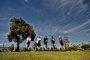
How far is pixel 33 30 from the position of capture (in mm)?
58406

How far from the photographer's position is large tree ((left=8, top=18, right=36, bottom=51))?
55562 mm

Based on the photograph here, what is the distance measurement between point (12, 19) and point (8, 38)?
259 inches

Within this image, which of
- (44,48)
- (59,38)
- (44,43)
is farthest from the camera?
(44,48)

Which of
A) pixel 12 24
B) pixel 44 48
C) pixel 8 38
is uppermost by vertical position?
pixel 12 24

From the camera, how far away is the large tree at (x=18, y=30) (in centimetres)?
5556

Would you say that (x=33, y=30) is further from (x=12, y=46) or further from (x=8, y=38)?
(x=12, y=46)

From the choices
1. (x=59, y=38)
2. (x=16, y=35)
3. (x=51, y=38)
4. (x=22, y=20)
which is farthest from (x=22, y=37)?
(x=59, y=38)

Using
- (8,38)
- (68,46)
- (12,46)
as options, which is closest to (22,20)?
(8,38)

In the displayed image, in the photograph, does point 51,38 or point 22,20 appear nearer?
point 51,38

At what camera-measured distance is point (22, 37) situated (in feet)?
188

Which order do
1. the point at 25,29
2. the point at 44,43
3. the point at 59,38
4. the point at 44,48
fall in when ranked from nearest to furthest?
1. the point at 59,38
2. the point at 44,43
3. the point at 44,48
4. the point at 25,29

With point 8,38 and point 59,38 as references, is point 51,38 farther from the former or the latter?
point 8,38

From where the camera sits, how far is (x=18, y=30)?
54938 millimetres

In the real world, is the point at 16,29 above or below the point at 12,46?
above
